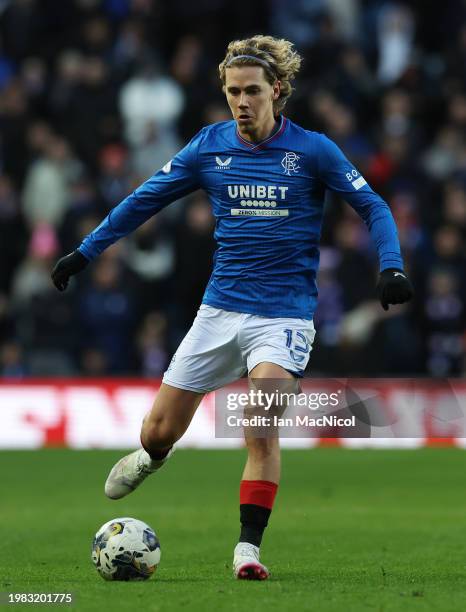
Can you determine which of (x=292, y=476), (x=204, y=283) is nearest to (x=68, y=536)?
(x=292, y=476)

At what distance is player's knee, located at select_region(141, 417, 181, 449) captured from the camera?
23.6ft

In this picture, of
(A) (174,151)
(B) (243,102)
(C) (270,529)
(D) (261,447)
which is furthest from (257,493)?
(A) (174,151)

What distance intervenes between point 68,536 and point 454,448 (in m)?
7.03

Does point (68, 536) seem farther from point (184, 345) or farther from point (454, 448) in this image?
point (454, 448)

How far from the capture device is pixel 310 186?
7.03m

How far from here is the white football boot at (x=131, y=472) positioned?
7.58 meters

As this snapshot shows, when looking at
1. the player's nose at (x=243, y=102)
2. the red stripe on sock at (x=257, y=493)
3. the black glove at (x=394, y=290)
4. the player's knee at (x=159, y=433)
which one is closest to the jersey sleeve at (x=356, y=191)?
the black glove at (x=394, y=290)

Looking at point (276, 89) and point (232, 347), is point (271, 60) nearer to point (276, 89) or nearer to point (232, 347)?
point (276, 89)

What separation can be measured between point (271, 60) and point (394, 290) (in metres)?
1.32

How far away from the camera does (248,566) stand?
6695mm

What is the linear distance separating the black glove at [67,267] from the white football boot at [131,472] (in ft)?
3.23

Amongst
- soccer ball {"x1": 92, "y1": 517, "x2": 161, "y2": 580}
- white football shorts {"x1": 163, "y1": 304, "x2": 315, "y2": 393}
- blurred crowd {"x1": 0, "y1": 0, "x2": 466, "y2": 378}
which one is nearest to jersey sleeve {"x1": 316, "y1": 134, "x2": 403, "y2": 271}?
white football shorts {"x1": 163, "y1": 304, "x2": 315, "y2": 393}

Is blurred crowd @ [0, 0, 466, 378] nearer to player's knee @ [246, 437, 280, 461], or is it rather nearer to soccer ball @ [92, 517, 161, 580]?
player's knee @ [246, 437, 280, 461]

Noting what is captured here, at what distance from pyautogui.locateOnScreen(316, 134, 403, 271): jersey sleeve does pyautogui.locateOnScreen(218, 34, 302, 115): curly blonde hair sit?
0.33 meters
